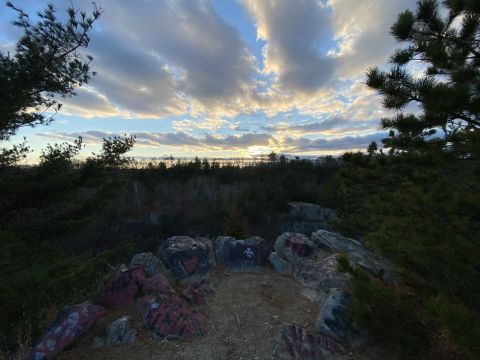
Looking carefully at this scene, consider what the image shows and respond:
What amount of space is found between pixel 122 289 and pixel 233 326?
5.96 feet

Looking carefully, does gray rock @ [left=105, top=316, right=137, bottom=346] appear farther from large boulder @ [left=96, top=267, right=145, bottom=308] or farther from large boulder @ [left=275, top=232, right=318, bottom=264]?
large boulder @ [left=275, top=232, right=318, bottom=264]

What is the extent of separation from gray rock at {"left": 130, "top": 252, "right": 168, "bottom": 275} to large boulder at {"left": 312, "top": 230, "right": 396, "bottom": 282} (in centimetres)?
340

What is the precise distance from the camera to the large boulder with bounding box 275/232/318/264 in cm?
564

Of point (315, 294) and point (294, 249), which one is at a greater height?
point (294, 249)

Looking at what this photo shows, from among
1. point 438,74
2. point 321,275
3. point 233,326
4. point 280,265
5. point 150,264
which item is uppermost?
point 438,74

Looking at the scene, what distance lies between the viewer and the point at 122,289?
4.13 metres

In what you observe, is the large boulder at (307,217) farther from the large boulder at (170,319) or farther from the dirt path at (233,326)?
the large boulder at (170,319)

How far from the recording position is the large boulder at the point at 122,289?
4.01m

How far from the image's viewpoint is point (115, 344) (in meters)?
3.22

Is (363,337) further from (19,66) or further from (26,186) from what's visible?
(19,66)

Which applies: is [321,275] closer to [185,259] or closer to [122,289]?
[185,259]

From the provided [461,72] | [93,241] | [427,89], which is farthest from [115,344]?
[93,241]

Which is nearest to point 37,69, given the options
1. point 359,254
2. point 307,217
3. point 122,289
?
point 122,289

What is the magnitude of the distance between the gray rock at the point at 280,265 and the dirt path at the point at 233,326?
1.39 feet
